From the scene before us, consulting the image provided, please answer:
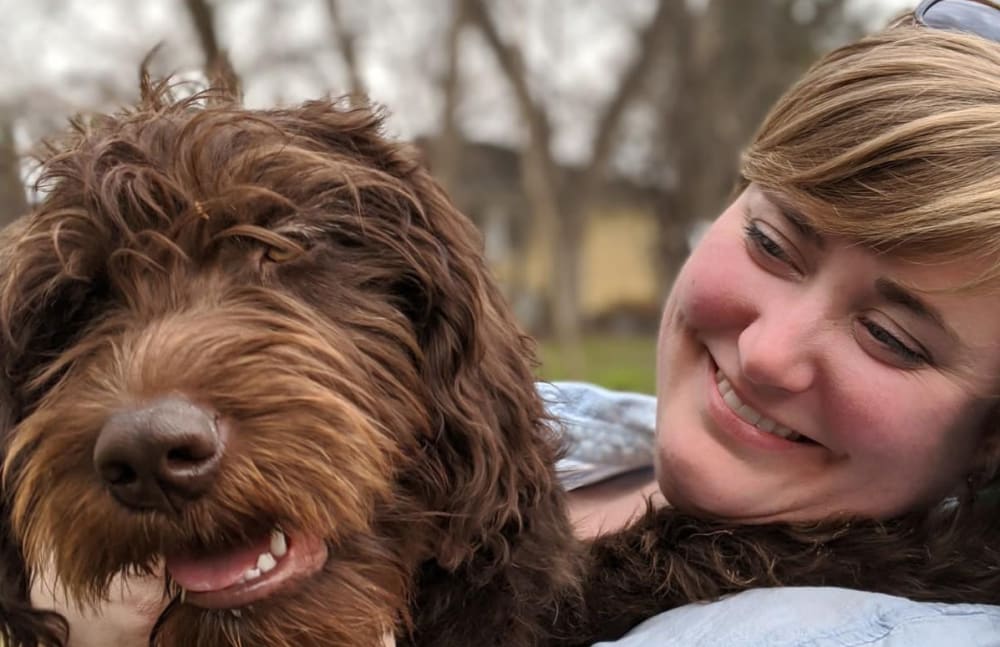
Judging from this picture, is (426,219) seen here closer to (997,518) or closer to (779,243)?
(779,243)

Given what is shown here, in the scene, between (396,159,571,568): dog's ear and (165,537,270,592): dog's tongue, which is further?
(396,159,571,568): dog's ear

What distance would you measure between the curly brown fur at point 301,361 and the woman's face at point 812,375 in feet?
1.62

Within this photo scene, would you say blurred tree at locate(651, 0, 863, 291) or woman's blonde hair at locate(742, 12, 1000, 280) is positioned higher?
woman's blonde hair at locate(742, 12, 1000, 280)

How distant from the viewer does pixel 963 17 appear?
2814 mm

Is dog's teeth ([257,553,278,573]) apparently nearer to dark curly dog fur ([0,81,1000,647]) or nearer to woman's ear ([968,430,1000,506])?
dark curly dog fur ([0,81,1000,647])

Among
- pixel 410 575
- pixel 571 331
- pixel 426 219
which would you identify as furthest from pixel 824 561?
pixel 571 331

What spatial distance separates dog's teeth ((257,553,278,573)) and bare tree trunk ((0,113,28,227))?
151cm

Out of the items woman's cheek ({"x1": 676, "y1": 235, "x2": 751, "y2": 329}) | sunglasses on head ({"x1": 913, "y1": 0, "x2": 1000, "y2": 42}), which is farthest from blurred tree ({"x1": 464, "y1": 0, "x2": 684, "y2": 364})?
woman's cheek ({"x1": 676, "y1": 235, "x2": 751, "y2": 329})

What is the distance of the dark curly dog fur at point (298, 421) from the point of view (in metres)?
1.98

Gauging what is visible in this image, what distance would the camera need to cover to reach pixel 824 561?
2.66m

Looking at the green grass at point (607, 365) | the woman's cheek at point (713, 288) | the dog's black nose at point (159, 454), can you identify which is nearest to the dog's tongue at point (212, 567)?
the dog's black nose at point (159, 454)

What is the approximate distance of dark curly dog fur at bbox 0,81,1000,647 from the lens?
1.98 meters

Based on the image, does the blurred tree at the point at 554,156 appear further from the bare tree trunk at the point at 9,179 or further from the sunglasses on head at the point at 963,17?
the sunglasses on head at the point at 963,17

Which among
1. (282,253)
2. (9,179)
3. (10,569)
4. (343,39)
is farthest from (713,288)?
(343,39)
